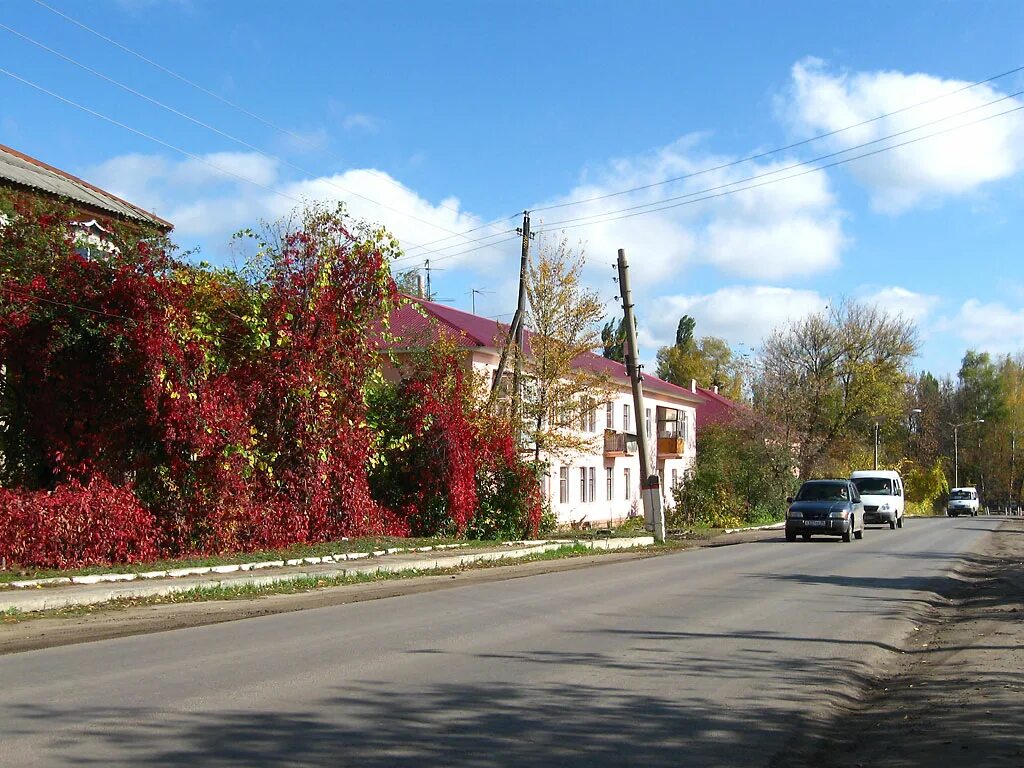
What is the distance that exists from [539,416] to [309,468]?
55.5 ft

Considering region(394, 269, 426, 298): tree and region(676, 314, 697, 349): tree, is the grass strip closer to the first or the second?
region(394, 269, 426, 298): tree

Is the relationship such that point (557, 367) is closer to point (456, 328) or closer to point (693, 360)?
point (456, 328)

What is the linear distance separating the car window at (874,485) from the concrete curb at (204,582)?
21.8 metres

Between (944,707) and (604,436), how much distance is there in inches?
1666

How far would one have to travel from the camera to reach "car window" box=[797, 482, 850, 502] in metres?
31.8

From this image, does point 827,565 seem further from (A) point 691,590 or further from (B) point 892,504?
(B) point 892,504

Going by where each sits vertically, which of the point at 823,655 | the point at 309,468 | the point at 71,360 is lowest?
the point at 823,655

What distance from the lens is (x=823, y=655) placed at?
33.9ft

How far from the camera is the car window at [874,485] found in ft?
139

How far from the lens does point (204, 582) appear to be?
16.7 meters

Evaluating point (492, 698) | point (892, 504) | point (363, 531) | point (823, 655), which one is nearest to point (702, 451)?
point (892, 504)

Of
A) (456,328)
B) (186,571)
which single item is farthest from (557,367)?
(186,571)

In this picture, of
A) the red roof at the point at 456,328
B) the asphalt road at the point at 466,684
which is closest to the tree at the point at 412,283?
the red roof at the point at 456,328

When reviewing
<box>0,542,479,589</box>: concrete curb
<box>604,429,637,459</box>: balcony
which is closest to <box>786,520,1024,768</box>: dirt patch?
<box>0,542,479,589</box>: concrete curb
